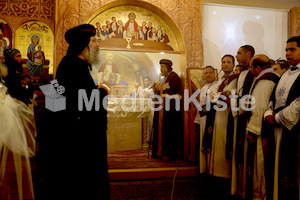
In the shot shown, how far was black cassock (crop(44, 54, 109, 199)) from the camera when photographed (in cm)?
235

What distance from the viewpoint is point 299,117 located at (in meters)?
2.60

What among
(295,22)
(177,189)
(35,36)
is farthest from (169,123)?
(295,22)

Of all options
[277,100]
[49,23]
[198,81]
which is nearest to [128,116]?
[198,81]

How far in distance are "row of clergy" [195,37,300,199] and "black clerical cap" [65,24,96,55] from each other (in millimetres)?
2182

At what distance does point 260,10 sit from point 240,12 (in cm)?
54

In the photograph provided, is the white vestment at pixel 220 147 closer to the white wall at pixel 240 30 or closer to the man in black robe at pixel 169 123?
the man in black robe at pixel 169 123

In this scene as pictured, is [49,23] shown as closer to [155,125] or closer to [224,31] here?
[155,125]

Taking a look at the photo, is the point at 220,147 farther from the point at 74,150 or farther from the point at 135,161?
the point at 74,150

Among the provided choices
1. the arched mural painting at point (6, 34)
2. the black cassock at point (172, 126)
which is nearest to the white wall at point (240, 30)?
the black cassock at point (172, 126)

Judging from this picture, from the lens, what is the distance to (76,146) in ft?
7.81

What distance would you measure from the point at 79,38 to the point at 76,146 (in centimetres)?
111

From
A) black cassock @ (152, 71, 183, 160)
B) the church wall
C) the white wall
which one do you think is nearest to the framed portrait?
the church wall

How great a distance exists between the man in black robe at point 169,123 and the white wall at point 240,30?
109 cm

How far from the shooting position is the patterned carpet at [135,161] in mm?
4914
